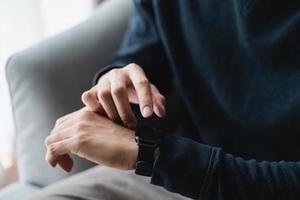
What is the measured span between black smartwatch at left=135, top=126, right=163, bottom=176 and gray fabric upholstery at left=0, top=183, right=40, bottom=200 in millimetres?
345

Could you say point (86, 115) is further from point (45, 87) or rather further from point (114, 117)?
point (45, 87)

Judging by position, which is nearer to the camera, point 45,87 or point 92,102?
point 92,102

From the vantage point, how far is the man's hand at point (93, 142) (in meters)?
0.62

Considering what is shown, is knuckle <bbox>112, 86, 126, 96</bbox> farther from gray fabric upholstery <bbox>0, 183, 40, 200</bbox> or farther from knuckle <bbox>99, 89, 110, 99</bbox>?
gray fabric upholstery <bbox>0, 183, 40, 200</bbox>

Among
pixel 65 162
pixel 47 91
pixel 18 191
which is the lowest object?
pixel 18 191

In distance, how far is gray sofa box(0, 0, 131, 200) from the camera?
870mm

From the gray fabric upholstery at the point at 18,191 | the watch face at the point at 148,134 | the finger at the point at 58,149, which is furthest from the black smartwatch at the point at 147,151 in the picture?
the gray fabric upholstery at the point at 18,191

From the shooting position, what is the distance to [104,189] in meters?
0.74

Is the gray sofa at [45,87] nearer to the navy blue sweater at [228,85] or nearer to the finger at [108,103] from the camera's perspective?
the navy blue sweater at [228,85]

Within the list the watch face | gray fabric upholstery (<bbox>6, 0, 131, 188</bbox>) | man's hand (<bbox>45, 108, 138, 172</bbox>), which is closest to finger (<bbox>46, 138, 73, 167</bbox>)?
man's hand (<bbox>45, 108, 138, 172</bbox>)

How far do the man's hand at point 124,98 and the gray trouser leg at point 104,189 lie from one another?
0.46 ft

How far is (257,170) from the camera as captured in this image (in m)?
0.62

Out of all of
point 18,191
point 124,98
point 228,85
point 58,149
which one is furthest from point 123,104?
point 18,191

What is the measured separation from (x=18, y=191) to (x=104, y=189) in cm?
26
